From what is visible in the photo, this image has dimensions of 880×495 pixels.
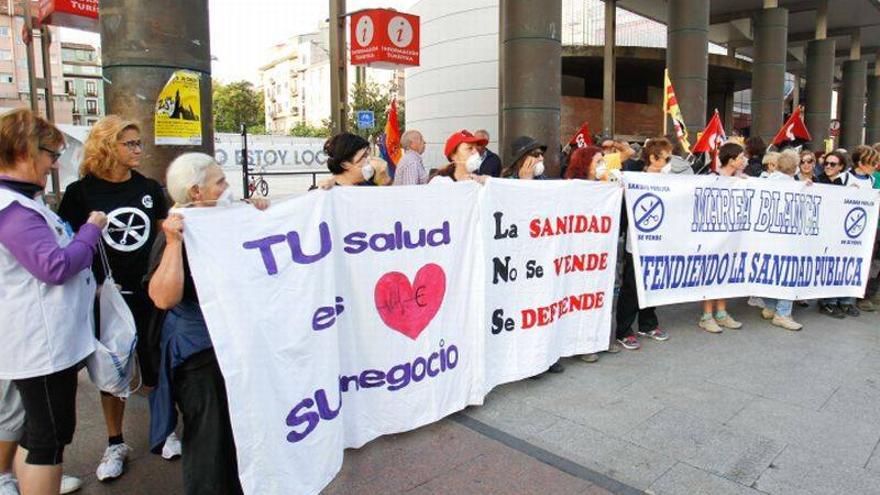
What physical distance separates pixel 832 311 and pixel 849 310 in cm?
24

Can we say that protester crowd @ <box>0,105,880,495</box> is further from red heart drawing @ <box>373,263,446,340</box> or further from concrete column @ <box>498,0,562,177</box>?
concrete column @ <box>498,0,562,177</box>

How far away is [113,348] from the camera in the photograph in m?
2.80

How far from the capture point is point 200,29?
4.28 metres

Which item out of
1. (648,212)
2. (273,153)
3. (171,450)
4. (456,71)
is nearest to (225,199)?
(171,450)

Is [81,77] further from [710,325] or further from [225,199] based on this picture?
[225,199]

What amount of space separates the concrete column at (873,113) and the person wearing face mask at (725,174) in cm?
3464

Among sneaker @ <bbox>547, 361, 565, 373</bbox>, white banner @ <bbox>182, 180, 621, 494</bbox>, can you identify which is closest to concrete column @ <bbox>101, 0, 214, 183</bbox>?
white banner @ <bbox>182, 180, 621, 494</bbox>

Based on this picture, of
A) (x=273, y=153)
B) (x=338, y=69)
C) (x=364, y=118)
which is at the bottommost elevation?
(x=273, y=153)

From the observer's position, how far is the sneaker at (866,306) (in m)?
7.01

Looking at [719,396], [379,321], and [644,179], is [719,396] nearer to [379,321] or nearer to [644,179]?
[644,179]

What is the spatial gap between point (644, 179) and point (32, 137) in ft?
14.2

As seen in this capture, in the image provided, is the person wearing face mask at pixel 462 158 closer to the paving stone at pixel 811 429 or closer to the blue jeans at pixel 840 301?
the paving stone at pixel 811 429

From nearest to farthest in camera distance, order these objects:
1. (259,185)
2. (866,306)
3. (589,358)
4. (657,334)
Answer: (589,358) → (657,334) → (866,306) → (259,185)

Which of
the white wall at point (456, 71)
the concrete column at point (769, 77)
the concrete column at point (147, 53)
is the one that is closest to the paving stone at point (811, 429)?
the concrete column at point (147, 53)
